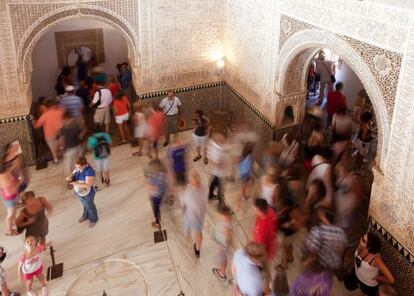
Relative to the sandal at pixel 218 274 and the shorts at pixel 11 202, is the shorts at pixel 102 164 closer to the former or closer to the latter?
the shorts at pixel 11 202

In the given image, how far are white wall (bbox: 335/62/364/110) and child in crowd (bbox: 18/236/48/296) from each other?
632 cm

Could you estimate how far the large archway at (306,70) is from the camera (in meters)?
4.15

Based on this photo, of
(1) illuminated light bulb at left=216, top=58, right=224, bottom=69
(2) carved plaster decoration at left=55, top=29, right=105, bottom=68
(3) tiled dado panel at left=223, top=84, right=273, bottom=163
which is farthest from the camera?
(2) carved plaster decoration at left=55, top=29, right=105, bottom=68

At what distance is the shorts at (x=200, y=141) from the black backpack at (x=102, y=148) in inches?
50.6

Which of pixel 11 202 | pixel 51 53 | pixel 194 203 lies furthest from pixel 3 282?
pixel 51 53

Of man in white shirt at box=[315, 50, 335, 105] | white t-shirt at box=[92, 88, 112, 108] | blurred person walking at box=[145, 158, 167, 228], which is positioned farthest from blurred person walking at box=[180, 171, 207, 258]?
man in white shirt at box=[315, 50, 335, 105]

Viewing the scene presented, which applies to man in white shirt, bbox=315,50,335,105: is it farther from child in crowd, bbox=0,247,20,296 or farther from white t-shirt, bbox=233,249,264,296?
child in crowd, bbox=0,247,20,296

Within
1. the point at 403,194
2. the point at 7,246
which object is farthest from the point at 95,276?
the point at 403,194

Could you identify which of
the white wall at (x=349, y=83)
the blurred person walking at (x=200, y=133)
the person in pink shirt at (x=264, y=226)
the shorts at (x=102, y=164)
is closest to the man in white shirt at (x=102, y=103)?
the shorts at (x=102, y=164)

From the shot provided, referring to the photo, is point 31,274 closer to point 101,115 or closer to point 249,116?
point 101,115

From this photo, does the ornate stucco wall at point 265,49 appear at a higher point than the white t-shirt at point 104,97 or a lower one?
higher

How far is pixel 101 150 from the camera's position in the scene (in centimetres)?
548

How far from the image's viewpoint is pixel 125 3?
6.19 meters

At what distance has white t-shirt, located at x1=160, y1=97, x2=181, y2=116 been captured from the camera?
6.59 m
